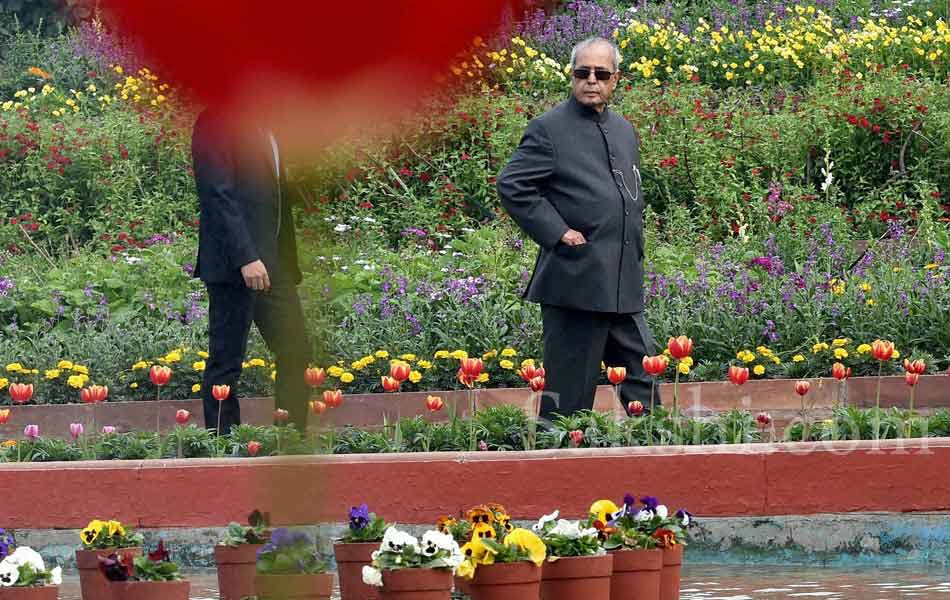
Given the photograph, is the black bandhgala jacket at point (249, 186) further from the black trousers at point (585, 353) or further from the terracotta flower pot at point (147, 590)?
the black trousers at point (585, 353)

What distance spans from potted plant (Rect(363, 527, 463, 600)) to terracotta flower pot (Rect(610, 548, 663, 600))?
543 millimetres

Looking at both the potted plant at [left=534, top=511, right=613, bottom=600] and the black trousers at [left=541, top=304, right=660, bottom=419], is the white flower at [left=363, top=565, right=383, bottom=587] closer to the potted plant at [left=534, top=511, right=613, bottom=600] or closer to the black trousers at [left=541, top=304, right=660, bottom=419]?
the potted plant at [left=534, top=511, right=613, bottom=600]

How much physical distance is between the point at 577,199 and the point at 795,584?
1.54 m

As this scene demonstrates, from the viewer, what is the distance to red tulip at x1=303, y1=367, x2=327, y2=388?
2.22 ft

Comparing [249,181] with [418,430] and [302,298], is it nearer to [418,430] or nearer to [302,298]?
[302,298]

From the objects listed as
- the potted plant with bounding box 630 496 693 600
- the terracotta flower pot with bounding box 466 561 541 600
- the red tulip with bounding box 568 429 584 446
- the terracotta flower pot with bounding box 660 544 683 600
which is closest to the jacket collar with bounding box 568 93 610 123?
the red tulip with bounding box 568 429 584 446

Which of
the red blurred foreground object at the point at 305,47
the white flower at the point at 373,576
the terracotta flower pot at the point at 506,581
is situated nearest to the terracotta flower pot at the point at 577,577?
the terracotta flower pot at the point at 506,581

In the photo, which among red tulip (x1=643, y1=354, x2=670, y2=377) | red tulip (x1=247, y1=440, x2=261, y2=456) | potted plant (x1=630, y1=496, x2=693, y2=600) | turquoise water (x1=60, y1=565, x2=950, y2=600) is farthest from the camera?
red tulip (x1=247, y1=440, x2=261, y2=456)

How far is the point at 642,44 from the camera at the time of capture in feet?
45.4

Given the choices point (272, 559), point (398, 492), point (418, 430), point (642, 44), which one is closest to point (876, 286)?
point (418, 430)

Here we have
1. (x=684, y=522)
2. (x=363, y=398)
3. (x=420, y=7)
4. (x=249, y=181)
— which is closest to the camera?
(x=420, y=7)

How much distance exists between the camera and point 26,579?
3619mm

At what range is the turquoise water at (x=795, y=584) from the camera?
4344 mm

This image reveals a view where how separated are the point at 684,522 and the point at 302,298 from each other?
3.44 meters
